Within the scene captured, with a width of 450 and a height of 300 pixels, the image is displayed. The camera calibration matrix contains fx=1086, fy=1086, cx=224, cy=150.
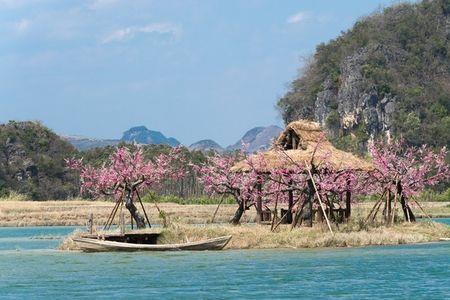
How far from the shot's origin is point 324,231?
131 ft

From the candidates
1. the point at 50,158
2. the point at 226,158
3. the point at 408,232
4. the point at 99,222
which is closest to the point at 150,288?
the point at 408,232

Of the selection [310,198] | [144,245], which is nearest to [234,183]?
[310,198]

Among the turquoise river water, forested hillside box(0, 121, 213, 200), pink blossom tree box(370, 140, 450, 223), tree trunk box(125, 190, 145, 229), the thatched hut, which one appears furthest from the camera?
forested hillside box(0, 121, 213, 200)

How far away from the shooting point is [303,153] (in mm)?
42812

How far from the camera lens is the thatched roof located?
139 ft

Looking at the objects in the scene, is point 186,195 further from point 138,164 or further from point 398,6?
point 138,164

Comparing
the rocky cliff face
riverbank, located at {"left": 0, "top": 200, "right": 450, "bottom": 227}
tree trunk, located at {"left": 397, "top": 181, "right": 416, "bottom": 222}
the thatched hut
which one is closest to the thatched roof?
the thatched hut

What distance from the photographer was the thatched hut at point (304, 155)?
138ft

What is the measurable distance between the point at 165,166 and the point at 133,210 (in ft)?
17.6

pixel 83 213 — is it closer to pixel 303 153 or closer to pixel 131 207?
pixel 131 207

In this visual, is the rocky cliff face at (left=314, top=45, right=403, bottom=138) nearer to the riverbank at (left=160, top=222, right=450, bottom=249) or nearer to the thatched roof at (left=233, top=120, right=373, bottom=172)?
the thatched roof at (left=233, top=120, right=373, bottom=172)

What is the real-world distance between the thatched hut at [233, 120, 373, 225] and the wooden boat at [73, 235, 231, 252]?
4650 mm

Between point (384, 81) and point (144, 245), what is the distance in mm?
104022

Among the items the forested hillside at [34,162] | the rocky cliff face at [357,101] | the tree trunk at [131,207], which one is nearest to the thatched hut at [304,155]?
the tree trunk at [131,207]
